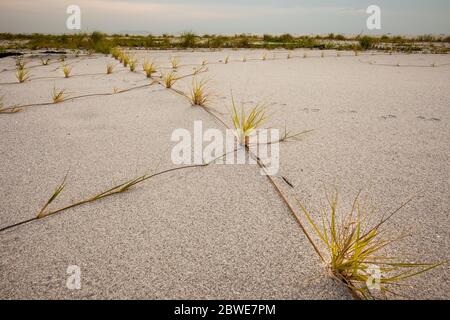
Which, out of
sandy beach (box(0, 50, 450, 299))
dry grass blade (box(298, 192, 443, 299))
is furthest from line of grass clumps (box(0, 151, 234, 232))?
dry grass blade (box(298, 192, 443, 299))

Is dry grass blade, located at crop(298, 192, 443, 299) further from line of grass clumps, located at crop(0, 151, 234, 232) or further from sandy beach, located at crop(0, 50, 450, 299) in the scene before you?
line of grass clumps, located at crop(0, 151, 234, 232)

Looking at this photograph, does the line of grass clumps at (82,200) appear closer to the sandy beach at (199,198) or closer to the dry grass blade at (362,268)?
the sandy beach at (199,198)

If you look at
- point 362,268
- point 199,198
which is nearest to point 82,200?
point 199,198

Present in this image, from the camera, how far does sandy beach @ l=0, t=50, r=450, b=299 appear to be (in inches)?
23.4

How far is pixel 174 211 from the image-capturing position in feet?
2.62

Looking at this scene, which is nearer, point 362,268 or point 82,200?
point 362,268

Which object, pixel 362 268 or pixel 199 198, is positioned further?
pixel 199 198

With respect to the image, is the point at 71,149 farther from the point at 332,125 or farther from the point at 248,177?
the point at 332,125

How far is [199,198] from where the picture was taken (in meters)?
0.86

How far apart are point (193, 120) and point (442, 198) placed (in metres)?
1.09

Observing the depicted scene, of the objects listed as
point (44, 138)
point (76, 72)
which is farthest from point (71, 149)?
point (76, 72)

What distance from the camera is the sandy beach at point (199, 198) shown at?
59 centimetres

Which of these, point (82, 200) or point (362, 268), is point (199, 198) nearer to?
point (82, 200)

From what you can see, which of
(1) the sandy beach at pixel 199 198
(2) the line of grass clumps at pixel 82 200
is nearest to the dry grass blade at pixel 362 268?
(1) the sandy beach at pixel 199 198
